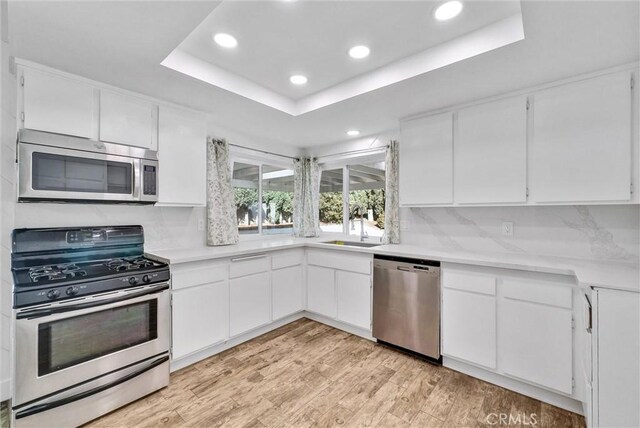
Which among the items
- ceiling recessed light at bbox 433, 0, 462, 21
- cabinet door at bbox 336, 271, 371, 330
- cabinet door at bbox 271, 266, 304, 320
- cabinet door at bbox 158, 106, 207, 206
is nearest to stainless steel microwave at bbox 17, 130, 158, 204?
cabinet door at bbox 158, 106, 207, 206

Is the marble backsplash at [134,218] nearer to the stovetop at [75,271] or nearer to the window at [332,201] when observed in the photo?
the stovetop at [75,271]

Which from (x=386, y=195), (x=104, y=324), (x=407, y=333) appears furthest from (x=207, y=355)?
(x=386, y=195)

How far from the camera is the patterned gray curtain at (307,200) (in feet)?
13.7

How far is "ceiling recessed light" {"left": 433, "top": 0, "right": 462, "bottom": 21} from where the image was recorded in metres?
1.53

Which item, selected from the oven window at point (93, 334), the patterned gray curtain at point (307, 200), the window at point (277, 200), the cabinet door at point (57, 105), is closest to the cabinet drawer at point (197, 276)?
the oven window at point (93, 334)

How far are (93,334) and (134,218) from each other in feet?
3.58

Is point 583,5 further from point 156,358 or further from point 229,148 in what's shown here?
point 156,358

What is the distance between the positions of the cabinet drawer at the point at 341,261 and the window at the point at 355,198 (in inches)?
25.6

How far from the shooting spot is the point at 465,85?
2.18 metres

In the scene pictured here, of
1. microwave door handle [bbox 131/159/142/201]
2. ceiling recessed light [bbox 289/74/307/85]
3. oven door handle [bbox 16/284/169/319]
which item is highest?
ceiling recessed light [bbox 289/74/307/85]

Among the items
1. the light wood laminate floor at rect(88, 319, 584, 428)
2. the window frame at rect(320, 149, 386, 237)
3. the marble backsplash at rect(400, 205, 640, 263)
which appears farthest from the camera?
the window frame at rect(320, 149, 386, 237)

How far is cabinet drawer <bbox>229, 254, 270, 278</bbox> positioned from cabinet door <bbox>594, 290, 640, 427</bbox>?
8.37 feet

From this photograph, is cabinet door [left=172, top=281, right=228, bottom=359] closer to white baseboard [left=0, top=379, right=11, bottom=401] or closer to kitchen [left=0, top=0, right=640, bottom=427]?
kitchen [left=0, top=0, right=640, bottom=427]

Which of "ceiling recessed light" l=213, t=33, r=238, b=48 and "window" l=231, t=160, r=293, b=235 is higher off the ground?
"ceiling recessed light" l=213, t=33, r=238, b=48
